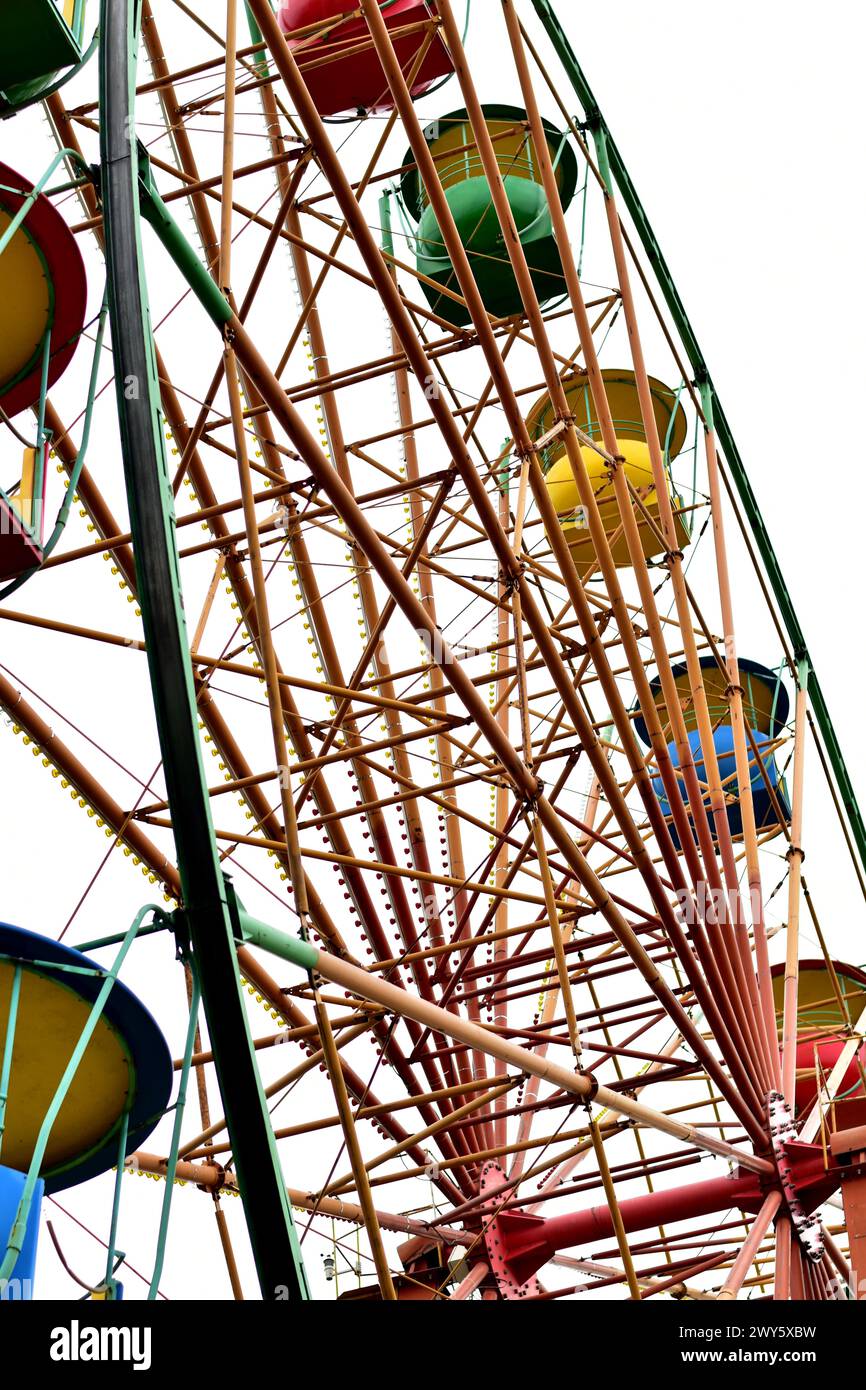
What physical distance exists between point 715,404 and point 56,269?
35.7 ft

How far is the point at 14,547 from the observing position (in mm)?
10648

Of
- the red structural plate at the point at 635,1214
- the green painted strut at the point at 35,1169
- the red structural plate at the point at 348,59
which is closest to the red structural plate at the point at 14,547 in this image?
the green painted strut at the point at 35,1169

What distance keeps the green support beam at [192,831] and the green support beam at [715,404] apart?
10473 millimetres

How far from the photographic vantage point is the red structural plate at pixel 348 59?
17.6 meters

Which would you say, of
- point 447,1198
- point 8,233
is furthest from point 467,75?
point 447,1198

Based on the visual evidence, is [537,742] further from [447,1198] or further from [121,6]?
[121,6]

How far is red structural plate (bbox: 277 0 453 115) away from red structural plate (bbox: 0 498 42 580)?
811 centimetres

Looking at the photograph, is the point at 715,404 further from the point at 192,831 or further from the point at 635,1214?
the point at 192,831

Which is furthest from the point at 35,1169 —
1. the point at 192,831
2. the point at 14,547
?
the point at 14,547

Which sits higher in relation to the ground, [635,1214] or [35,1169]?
[635,1214]

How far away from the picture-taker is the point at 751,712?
23.7 m

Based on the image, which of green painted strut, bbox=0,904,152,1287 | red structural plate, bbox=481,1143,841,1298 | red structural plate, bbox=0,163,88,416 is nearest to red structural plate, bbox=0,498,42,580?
red structural plate, bbox=0,163,88,416

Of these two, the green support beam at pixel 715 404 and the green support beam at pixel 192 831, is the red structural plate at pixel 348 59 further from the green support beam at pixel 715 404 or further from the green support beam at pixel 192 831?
the green support beam at pixel 192 831
